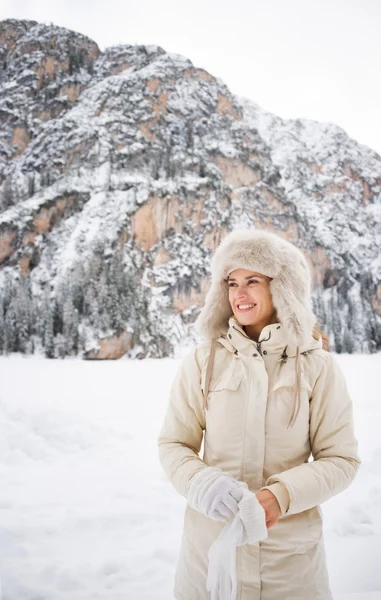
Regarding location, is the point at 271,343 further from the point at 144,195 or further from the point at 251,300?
the point at 144,195

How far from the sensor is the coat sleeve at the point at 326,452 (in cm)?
90

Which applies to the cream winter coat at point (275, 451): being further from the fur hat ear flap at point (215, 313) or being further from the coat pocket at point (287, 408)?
the fur hat ear flap at point (215, 313)

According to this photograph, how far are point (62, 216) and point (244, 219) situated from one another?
669 inches

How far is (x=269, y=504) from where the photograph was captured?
87cm

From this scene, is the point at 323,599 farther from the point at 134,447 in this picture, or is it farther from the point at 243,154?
the point at 243,154

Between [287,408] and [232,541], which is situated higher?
[287,408]

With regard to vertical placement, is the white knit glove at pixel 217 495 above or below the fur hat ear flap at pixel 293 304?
below

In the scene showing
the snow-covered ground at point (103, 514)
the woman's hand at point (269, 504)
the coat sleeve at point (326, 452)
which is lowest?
the snow-covered ground at point (103, 514)

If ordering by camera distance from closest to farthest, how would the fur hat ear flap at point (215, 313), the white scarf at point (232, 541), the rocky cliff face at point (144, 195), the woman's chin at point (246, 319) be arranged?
the white scarf at point (232, 541) < the woman's chin at point (246, 319) < the fur hat ear flap at point (215, 313) < the rocky cliff face at point (144, 195)

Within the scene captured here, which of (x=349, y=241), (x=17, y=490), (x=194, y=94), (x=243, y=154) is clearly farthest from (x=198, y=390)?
(x=194, y=94)

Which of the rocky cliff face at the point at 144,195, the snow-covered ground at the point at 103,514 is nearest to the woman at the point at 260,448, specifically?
the snow-covered ground at the point at 103,514

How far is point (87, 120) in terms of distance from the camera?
39000 millimetres

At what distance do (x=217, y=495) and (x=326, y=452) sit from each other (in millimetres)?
312

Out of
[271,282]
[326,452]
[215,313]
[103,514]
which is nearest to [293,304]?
[271,282]
